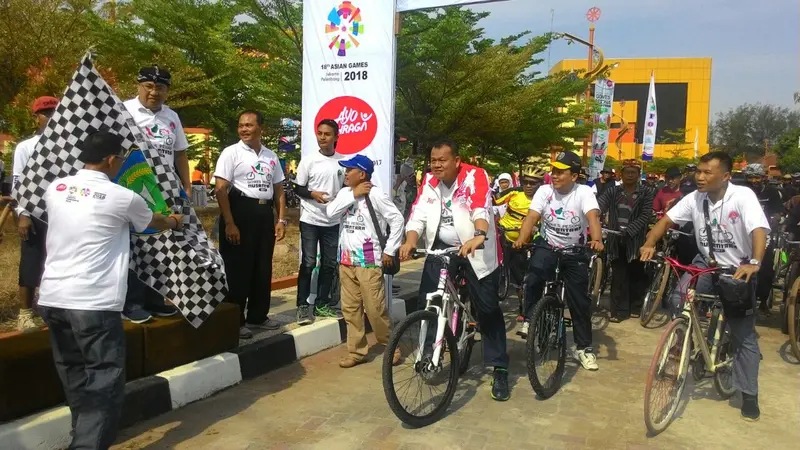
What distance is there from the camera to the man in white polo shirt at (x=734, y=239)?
4.05m

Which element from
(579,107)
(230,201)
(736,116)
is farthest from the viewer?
(736,116)

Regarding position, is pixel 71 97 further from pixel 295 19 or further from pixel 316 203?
pixel 295 19

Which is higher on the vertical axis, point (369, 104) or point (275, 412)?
point (369, 104)

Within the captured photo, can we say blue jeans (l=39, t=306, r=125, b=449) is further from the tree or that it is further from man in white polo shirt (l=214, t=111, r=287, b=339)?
the tree

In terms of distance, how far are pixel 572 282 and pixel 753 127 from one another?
241ft

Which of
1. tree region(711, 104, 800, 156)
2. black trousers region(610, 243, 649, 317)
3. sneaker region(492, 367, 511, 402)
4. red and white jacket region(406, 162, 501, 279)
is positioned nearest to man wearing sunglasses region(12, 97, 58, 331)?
red and white jacket region(406, 162, 501, 279)

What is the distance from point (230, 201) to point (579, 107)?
505 inches

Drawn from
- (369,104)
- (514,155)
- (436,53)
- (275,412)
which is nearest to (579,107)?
(514,155)

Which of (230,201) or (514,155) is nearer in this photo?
(230,201)

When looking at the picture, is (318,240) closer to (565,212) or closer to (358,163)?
(358,163)

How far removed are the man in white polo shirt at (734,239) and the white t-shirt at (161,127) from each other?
3559mm

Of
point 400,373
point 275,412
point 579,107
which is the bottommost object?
point 275,412

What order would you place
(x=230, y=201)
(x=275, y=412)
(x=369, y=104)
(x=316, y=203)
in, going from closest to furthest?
(x=275, y=412) < (x=230, y=201) < (x=316, y=203) < (x=369, y=104)

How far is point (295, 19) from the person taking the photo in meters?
13.2
